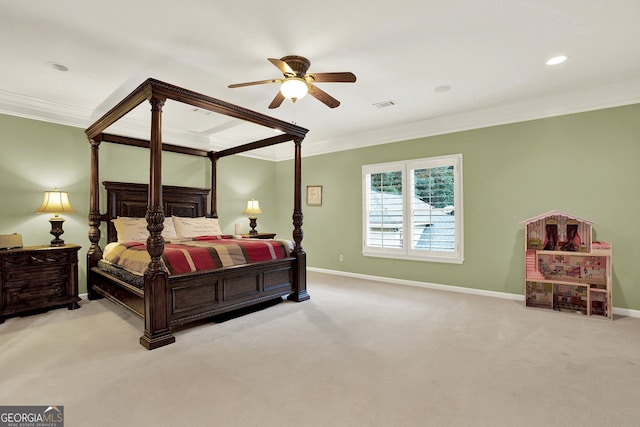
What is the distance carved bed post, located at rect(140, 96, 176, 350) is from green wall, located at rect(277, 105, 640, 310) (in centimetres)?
365

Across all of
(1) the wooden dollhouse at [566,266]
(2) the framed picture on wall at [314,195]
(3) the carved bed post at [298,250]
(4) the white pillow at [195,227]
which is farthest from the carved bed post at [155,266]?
(1) the wooden dollhouse at [566,266]

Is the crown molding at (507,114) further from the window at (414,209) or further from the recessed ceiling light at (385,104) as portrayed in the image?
the recessed ceiling light at (385,104)

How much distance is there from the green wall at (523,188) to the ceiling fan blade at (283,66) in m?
2.95

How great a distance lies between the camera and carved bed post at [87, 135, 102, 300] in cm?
437

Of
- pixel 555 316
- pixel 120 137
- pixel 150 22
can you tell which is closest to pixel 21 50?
pixel 150 22

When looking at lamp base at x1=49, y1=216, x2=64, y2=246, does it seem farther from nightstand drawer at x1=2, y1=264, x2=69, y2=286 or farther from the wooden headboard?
the wooden headboard

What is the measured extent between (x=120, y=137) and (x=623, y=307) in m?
6.70

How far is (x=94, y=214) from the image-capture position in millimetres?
4414

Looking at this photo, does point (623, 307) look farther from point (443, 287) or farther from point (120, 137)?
point (120, 137)

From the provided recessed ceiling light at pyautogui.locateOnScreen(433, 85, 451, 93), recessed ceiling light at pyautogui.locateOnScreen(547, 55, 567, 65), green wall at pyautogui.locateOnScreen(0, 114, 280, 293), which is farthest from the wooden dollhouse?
green wall at pyautogui.locateOnScreen(0, 114, 280, 293)

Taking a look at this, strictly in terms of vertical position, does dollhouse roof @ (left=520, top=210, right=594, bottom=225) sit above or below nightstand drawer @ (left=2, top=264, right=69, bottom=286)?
above

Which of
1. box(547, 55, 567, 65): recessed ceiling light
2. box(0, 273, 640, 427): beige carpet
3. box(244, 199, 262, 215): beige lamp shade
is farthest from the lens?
box(244, 199, 262, 215): beige lamp shade

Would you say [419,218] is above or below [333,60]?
below

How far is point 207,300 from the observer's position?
3363mm
